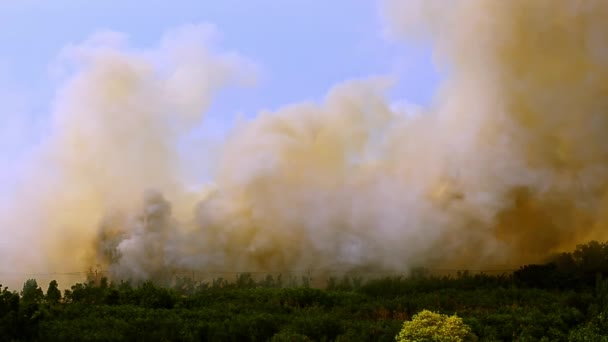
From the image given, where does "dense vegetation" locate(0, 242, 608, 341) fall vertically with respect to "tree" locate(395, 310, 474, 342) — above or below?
above

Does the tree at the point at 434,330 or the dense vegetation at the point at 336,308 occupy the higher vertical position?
the dense vegetation at the point at 336,308

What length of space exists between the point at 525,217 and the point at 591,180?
2052 millimetres

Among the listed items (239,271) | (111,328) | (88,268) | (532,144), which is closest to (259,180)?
(239,271)

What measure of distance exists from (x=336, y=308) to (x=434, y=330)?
430 centimetres

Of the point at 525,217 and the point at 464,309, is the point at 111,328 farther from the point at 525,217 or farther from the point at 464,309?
the point at 525,217

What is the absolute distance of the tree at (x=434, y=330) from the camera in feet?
52.1

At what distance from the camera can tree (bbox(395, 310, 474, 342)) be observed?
15.9 m

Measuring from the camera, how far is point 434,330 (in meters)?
16.0

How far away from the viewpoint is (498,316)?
1756 cm

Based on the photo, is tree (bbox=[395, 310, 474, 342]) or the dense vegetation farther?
the dense vegetation

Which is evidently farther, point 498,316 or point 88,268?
point 88,268

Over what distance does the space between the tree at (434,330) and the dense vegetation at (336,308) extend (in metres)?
0.47

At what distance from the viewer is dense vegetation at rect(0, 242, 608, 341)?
17.2m

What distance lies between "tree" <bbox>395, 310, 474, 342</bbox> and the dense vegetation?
467mm
